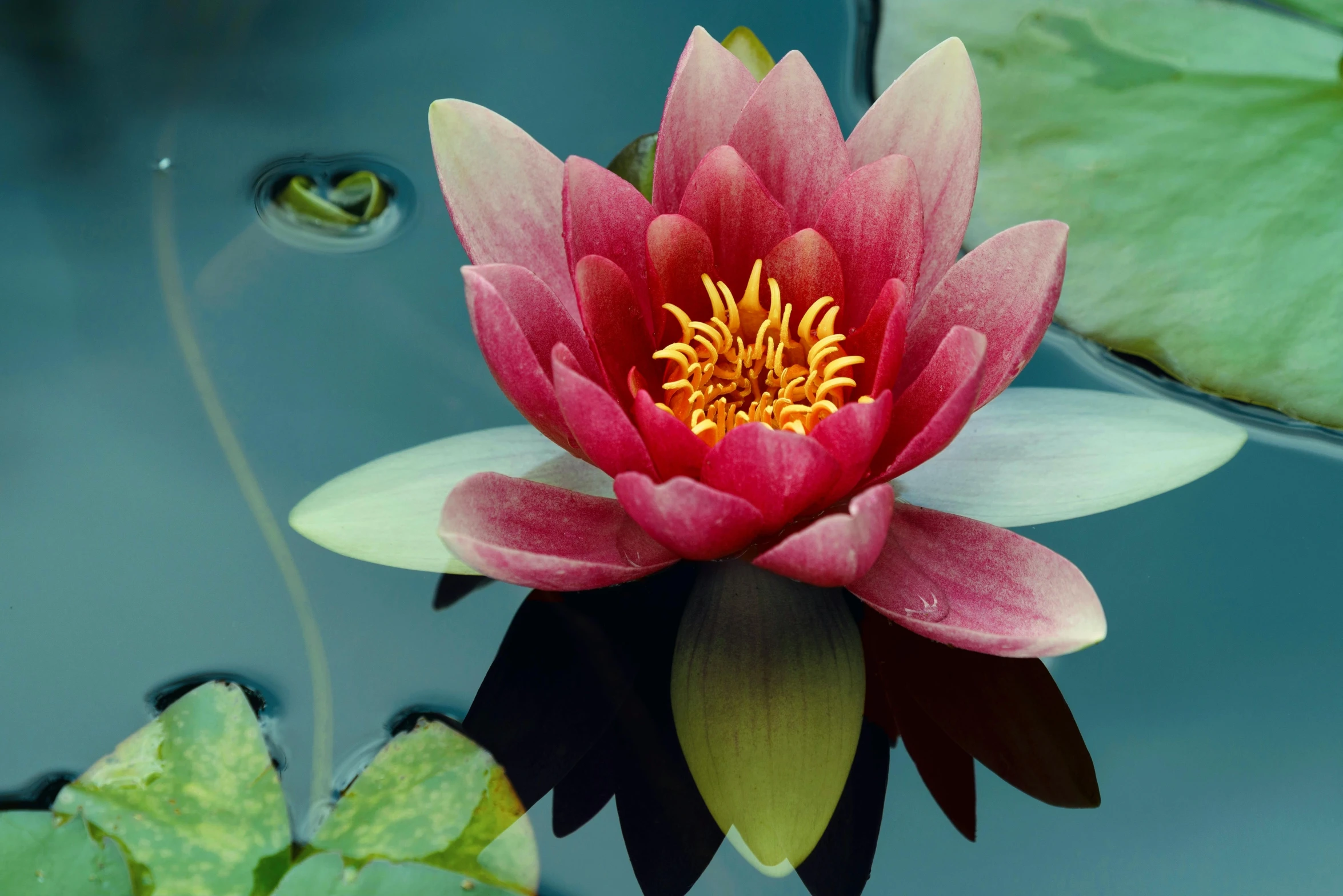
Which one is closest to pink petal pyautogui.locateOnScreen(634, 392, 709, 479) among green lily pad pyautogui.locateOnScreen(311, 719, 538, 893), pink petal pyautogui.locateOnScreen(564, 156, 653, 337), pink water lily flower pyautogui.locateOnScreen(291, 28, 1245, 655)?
pink water lily flower pyautogui.locateOnScreen(291, 28, 1245, 655)

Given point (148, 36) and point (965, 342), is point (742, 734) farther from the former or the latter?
point (148, 36)

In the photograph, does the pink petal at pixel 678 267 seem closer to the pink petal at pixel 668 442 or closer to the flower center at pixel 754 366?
the flower center at pixel 754 366

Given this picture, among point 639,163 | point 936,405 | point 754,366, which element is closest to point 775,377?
point 754,366

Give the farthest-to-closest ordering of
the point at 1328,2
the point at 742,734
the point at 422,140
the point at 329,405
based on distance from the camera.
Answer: the point at 422,140 → the point at 1328,2 → the point at 329,405 → the point at 742,734

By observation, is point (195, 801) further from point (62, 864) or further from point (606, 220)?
point (606, 220)

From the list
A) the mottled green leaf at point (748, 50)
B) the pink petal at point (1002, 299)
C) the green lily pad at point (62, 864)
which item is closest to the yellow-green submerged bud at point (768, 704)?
the pink petal at point (1002, 299)

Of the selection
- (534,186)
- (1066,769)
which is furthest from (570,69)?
(1066,769)
